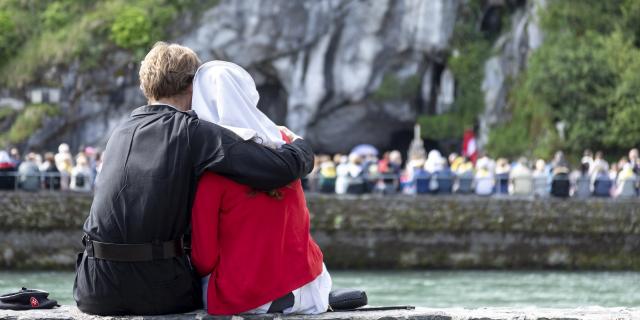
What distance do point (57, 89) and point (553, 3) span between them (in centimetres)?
1765

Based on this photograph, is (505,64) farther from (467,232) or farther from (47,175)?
(47,175)

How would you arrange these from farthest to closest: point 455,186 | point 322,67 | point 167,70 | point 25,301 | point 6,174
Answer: point 322,67
point 455,186
point 6,174
point 25,301
point 167,70

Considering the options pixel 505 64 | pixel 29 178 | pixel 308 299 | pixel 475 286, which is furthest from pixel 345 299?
pixel 505 64

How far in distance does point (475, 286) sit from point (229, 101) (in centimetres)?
1576

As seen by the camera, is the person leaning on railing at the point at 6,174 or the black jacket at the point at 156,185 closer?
the black jacket at the point at 156,185

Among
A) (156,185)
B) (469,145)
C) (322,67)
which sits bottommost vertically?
(156,185)

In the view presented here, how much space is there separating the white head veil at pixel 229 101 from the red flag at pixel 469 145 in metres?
36.4

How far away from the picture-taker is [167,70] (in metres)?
5.51

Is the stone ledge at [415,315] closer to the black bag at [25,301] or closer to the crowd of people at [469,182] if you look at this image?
the black bag at [25,301]

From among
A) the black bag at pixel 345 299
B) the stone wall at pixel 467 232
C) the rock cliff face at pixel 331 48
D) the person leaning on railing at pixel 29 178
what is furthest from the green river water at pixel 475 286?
the rock cliff face at pixel 331 48

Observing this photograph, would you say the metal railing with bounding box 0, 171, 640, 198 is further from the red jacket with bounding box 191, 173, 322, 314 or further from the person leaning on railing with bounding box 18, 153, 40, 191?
the red jacket with bounding box 191, 173, 322, 314

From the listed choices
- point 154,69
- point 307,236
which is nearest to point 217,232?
point 307,236

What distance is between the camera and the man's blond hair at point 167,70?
5.48 m

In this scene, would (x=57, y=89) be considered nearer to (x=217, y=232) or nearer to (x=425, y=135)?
(x=425, y=135)
